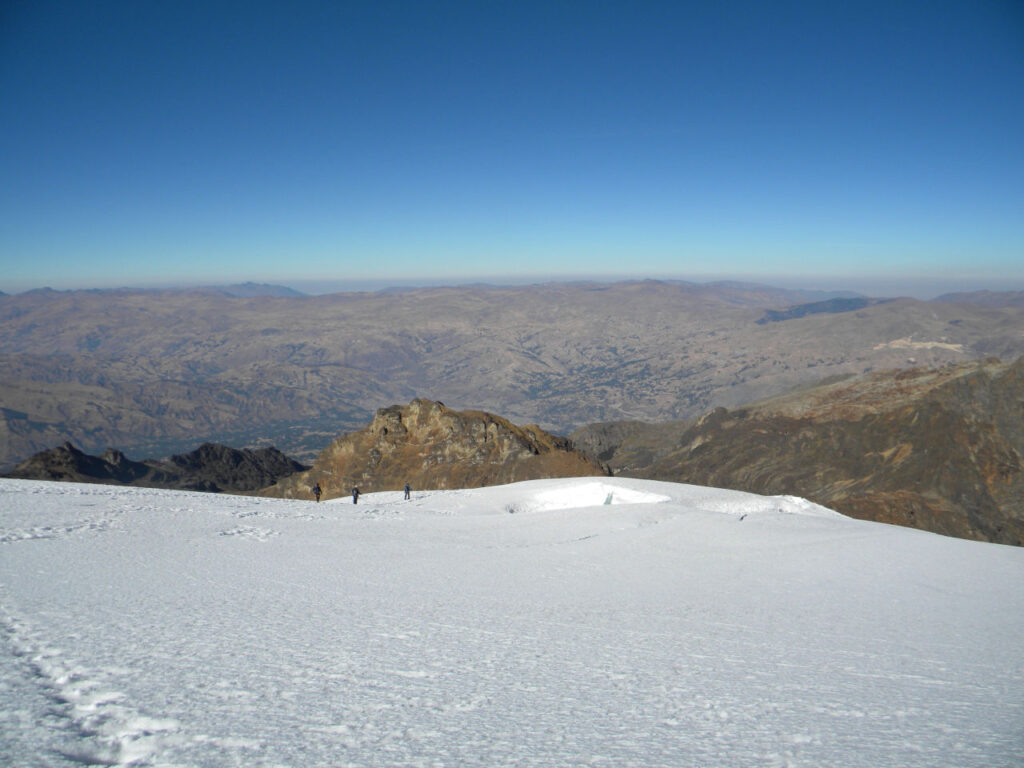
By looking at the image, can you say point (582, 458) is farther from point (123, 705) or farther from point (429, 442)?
point (123, 705)

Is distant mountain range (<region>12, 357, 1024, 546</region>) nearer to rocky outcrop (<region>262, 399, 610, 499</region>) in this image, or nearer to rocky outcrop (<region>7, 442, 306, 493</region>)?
rocky outcrop (<region>262, 399, 610, 499</region>)

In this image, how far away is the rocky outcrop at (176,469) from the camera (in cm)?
7479

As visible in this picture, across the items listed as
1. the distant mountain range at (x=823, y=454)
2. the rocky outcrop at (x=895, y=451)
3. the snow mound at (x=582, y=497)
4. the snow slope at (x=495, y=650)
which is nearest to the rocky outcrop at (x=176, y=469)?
the distant mountain range at (x=823, y=454)

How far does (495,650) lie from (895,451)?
58704 mm

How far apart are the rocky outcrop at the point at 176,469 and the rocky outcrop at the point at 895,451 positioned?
205 feet

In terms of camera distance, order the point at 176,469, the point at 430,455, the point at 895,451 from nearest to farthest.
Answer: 1. the point at 895,451
2. the point at 430,455
3. the point at 176,469

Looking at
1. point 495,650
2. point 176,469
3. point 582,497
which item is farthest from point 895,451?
point 176,469

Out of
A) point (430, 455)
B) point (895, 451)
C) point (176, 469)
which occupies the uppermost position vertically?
point (895, 451)

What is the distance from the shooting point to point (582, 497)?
26.1 metres

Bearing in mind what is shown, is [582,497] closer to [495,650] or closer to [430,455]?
[495,650]

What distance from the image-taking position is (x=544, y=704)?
18.8ft

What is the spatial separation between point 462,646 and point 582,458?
42965 mm

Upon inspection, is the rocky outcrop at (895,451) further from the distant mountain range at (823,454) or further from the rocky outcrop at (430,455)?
→ the rocky outcrop at (430,455)

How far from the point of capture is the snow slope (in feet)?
16.0
